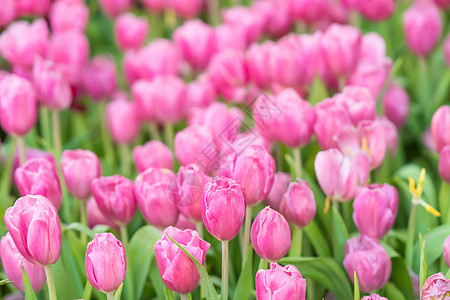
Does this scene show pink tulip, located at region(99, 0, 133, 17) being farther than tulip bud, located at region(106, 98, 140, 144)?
Yes

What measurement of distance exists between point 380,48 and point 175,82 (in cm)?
46

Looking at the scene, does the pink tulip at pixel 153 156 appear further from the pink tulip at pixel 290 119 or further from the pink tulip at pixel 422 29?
the pink tulip at pixel 422 29

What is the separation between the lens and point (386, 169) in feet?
3.71

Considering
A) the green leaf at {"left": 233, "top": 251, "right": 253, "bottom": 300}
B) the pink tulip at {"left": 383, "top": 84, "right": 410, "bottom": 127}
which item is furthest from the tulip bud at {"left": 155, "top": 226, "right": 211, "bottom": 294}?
the pink tulip at {"left": 383, "top": 84, "right": 410, "bottom": 127}

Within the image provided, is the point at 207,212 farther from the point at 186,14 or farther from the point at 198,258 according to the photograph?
the point at 186,14

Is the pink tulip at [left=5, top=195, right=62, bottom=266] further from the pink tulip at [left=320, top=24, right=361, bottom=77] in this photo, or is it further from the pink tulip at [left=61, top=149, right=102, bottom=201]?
the pink tulip at [left=320, top=24, right=361, bottom=77]

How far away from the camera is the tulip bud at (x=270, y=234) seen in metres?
0.78

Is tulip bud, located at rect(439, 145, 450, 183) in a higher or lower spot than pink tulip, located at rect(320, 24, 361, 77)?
lower

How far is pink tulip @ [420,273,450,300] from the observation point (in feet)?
2.36

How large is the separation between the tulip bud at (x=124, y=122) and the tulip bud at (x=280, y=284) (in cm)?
68

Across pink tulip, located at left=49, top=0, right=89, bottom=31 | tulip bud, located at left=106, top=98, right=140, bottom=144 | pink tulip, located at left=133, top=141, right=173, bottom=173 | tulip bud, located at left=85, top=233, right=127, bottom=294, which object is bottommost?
tulip bud, located at left=106, top=98, right=140, bottom=144

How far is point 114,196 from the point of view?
92cm

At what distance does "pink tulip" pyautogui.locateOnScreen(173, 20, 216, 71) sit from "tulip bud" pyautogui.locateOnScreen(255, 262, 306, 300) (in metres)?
0.87

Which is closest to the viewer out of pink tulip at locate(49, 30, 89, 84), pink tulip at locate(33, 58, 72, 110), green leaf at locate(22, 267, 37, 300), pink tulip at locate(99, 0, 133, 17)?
green leaf at locate(22, 267, 37, 300)
